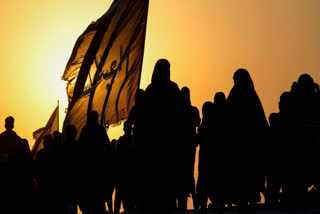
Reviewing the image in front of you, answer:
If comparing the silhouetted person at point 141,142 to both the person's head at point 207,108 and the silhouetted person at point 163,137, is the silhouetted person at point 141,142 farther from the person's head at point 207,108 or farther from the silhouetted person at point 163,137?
the person's head at point 207,108

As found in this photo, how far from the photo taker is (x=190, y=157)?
8828 millimetres

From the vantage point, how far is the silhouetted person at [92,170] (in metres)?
10.7

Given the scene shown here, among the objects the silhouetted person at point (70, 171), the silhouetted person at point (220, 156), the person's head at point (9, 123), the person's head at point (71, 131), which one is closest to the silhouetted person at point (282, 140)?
the silhouetted person at point (220, 156)

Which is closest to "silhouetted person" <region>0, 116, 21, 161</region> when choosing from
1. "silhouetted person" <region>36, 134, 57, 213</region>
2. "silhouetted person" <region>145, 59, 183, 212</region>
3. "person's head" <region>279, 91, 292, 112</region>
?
"silhouetted person" <region>36, 134, 57, 213</region>

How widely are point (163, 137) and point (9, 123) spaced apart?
19.3 feet

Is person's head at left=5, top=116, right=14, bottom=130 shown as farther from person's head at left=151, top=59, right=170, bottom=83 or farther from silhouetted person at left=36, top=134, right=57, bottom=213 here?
person's head at left=151, top=59, right=170, bottom=83

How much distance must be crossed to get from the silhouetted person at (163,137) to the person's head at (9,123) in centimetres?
564

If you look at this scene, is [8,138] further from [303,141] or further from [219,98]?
[303,141]

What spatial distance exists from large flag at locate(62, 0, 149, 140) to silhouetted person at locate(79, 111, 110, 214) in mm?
3607

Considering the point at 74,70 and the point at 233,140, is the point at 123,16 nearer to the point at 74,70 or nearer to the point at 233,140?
the point at 74,70

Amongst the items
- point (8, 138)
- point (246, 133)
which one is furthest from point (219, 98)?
point (8, 138)

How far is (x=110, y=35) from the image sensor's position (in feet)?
52.4

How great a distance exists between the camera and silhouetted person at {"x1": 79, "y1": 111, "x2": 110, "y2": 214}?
1066cm

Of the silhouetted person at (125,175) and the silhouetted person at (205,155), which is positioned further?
the silhouetted person at (125,175)
